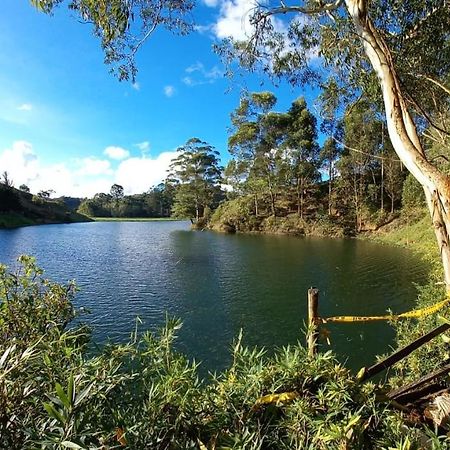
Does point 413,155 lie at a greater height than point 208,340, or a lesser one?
greater

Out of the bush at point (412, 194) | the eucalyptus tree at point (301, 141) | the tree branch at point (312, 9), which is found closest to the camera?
the tree branch at point (312, 9)

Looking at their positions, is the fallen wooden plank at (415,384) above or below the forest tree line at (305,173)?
below

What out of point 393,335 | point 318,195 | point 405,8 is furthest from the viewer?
point 318,195

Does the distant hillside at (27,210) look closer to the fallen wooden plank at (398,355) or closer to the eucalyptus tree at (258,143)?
the eucalyptus tree at (258,143)

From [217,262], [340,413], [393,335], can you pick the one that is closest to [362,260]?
[217,262]

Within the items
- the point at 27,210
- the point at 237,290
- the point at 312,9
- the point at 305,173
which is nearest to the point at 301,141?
the point at 305,173

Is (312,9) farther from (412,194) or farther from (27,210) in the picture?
(27,210)

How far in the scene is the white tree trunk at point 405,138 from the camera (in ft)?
11.3

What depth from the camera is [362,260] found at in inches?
784

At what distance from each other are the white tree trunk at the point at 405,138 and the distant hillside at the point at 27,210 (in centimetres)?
5543

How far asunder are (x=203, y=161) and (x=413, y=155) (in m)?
42.9

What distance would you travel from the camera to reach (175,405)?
2.39 metres

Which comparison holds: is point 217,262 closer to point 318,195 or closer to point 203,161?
point 318,195

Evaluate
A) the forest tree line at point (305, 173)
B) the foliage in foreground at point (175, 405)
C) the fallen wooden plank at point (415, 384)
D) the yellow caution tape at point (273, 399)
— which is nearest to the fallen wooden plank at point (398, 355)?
the fallen wooden plank at point (415, 384)
